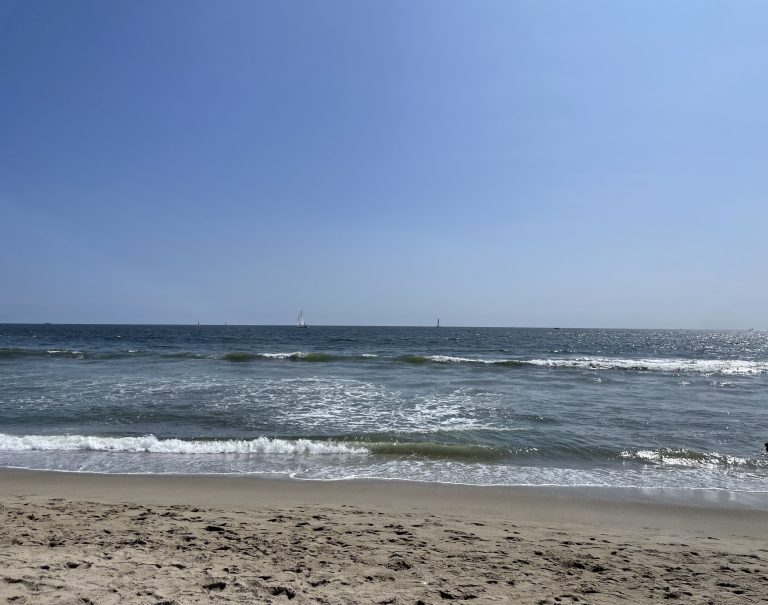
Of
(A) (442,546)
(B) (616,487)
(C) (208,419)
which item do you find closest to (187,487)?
(A) (442,546)

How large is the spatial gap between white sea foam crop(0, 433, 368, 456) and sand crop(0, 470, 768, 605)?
2.23 meters

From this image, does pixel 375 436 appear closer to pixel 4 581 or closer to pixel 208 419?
pixel 208 419

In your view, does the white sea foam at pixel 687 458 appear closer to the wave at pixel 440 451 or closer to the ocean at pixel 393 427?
the ocean at pixel 393 427

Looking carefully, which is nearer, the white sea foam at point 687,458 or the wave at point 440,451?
the white sea foam at point 687,458

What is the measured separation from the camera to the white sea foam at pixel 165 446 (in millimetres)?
9922

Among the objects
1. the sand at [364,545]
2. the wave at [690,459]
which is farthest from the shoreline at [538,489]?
the wave at [690,459]

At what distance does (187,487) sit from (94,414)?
743 centimetres

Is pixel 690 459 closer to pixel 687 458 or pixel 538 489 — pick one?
pixel 687 458

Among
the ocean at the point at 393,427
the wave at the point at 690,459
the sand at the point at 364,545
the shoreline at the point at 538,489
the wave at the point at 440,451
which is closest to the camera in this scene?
the sand at the point at 364,545

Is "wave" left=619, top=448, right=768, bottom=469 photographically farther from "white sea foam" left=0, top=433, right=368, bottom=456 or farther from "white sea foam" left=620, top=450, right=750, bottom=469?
"white sea foam" left=0, top=433, right=368, bottom=456

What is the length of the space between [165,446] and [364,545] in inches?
262

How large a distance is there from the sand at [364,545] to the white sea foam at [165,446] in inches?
88.0

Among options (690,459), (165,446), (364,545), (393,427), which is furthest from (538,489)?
(165,446)

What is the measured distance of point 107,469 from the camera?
27.9ft
